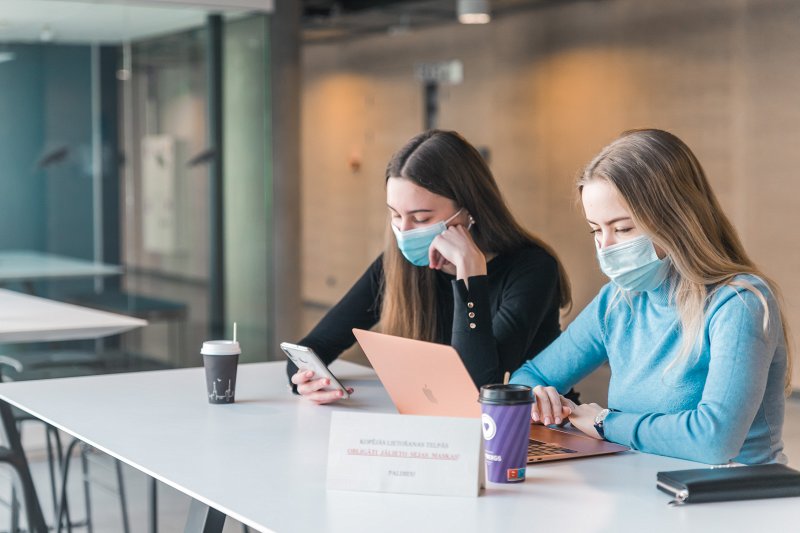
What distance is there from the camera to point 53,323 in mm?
3477

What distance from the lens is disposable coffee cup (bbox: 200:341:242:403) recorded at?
228 centimetres

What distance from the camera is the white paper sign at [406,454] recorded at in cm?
154

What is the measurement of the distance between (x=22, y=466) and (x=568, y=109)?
607cm

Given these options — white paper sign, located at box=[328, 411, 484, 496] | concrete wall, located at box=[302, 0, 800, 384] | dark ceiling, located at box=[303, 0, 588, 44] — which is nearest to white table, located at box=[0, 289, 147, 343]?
white paper sign, located at box=[328, 411, 484, 496]

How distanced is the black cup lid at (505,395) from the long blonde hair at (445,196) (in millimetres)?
1101

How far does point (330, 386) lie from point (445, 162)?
698 millimetres

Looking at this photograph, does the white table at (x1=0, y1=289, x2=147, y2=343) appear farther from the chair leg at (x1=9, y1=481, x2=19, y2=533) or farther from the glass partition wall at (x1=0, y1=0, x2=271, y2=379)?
the glass partition wall at (x1=0, y1=0, x2=271, y2=379)

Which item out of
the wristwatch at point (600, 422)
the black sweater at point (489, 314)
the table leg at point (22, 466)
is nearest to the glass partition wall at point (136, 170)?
the table leg at point (22, 466)

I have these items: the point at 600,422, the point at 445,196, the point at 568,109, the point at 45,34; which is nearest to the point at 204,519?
the point at 600,422

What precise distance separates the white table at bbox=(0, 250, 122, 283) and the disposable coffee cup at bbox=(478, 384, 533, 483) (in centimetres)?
467

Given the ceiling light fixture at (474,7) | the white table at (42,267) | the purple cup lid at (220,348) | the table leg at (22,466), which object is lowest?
the table leg at (22,466)

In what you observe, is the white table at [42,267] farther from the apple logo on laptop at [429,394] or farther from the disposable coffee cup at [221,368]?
the apple logo on laptop at [429,394]

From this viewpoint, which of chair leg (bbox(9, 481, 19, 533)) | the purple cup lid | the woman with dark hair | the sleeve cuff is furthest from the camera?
chair leg (bbox(9, 481, 19, 533))

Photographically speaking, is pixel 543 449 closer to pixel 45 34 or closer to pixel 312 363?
pixel 312 363
